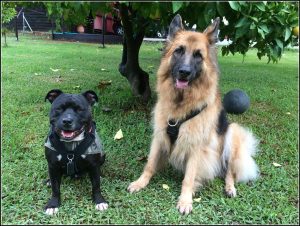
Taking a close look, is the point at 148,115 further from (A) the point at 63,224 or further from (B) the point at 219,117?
(A) the point at 63,224

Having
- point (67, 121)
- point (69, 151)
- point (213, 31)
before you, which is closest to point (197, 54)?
point (213, 31)

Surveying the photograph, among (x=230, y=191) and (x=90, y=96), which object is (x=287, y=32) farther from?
(x=90, y=96)

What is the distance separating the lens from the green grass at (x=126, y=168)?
3.38 m

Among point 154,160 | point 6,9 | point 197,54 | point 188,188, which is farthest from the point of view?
point 6,9

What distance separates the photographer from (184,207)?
11.4ft

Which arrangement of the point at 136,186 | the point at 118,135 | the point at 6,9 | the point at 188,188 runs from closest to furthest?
the point at 188,188, the point at 136,186, the point at 118,135, the point at 6,9

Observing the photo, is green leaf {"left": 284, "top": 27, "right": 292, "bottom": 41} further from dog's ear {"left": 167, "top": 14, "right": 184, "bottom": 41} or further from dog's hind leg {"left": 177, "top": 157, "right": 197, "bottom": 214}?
dog's hind leg {"left": 177, "top": 157, "right": 197, "bottom": 214}

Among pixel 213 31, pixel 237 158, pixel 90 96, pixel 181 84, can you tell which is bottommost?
pixel 237 158

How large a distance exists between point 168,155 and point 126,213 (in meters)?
0.91

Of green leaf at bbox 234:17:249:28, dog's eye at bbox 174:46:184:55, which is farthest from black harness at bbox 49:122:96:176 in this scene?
green leaf at bbox 234:17:249:28

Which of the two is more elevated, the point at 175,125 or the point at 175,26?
the point at 175,26

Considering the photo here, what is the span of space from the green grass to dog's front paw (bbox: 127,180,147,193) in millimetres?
73

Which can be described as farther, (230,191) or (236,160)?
(236,160)

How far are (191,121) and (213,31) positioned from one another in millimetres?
928
